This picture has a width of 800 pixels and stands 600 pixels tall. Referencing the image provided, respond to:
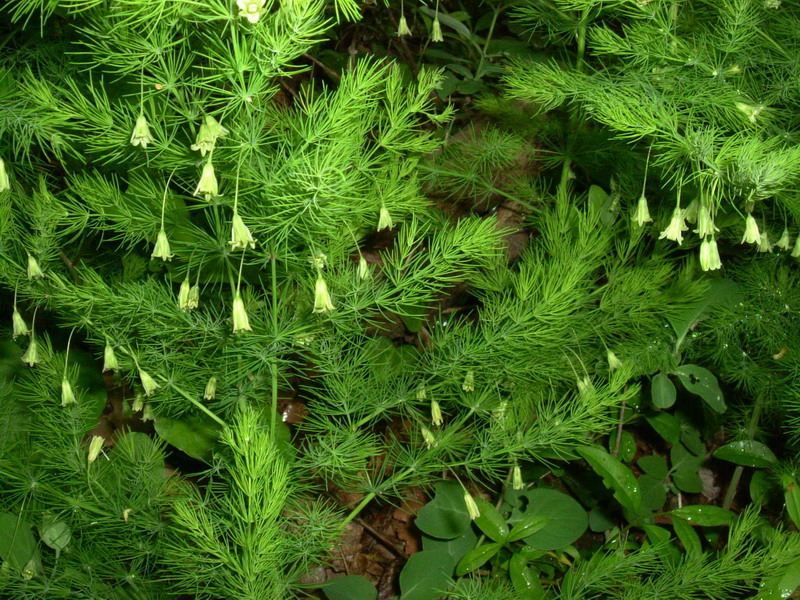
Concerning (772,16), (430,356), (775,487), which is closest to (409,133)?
(430,356)

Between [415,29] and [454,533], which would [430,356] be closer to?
[454,533]

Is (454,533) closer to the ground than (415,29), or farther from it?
closer to the ground

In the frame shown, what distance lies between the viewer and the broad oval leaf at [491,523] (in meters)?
1.49

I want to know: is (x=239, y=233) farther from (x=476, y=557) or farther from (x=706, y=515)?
(x=706, y=515)

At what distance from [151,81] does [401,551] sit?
4.37 feet

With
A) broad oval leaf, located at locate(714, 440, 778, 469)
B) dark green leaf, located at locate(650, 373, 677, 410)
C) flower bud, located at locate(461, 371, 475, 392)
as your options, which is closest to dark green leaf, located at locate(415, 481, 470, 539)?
flower bud, located at locate(461, 371, 475, 392)

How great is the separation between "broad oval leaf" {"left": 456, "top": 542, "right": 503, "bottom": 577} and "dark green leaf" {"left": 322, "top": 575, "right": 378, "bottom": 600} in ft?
0.66

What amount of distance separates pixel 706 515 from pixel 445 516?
0.64 metres

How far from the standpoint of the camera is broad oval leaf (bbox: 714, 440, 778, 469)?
161 cm

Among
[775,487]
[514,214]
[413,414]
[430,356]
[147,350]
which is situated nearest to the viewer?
[147,350]

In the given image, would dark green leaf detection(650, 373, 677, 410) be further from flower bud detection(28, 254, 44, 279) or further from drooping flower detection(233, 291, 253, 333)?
flower bud detection(28, 254, 44, 279)

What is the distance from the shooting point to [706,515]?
162 cm

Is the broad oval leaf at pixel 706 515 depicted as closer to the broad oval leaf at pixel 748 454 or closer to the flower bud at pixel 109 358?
the broad oval leaf at pixel 748 454

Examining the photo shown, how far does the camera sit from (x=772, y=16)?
4.27 feet
